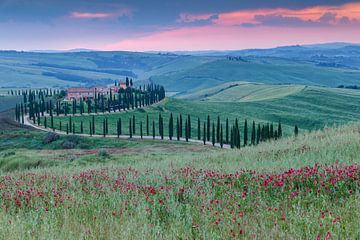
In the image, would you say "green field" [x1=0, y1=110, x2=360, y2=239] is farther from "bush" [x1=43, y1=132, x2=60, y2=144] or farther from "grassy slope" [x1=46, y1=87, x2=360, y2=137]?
"grassy slope" [x1=46, y1=87, x2=360, y2=137]

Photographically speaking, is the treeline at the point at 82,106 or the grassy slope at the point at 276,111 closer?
the treeline at the point at 82,106

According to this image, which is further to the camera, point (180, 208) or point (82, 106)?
point (82, 106)

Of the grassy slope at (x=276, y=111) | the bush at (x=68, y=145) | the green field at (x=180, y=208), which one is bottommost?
the grassy slope at (x=276, y=111)

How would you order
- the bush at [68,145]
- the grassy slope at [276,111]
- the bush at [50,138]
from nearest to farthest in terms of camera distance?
the bush at [68,145]
the bush at [50,138]
the grassy slope at [276,111]

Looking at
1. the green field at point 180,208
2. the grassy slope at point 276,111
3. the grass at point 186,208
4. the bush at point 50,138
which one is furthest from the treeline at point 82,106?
the grass at point 186,208

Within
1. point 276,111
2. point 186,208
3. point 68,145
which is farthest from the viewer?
point 276,111

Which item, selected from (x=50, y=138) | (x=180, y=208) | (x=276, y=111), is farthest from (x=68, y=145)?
(x=276, y=111)

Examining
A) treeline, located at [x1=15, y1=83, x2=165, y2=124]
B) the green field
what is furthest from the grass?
treeline, located at [x1=15, y1=83, x2=165, y2=124]

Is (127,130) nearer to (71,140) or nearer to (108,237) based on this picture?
(71,140)

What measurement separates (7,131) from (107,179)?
4034 inches

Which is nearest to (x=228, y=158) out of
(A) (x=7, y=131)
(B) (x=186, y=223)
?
(B) (x=186, y=223)

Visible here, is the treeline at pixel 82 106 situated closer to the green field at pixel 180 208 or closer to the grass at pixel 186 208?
the green field at pixel 180 208

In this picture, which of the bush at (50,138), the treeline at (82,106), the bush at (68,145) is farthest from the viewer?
the treeline at (82,106)

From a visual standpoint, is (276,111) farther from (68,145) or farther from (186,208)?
(186,208)
